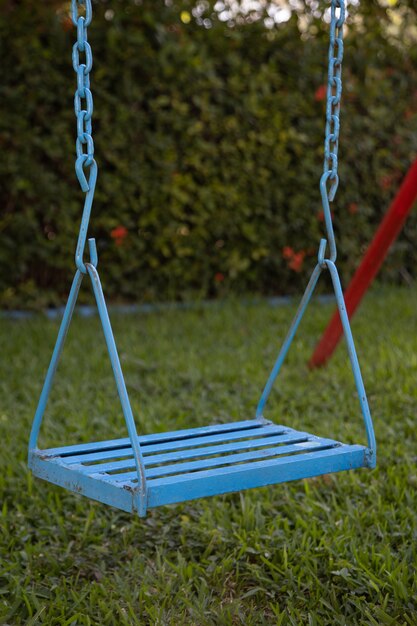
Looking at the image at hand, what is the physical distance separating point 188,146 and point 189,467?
4.55m

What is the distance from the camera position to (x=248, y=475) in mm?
1944

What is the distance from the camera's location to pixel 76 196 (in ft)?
19.9

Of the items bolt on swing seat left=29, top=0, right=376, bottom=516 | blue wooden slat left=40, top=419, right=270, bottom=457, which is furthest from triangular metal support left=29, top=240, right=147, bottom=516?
blue wooden slat left=40, top=419, right=270, bottom=457

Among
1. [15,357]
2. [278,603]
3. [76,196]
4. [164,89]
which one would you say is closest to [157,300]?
[76,196]

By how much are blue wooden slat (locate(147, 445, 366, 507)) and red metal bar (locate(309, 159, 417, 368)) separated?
2.07 m

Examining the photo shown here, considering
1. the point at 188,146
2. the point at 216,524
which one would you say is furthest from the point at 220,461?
the point at 188,146

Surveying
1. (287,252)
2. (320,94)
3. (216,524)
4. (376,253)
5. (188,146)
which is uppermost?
(320,94)

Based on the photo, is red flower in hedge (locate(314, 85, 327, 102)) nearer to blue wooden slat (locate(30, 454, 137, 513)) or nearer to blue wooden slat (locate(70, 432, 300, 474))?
blue wooden slat (locate(70, 432, 300, 474))

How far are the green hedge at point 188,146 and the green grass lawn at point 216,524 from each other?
167cm

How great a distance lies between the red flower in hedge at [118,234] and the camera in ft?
20.1

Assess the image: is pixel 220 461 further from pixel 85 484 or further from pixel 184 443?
pixel 85 484

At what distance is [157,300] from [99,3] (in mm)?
2051

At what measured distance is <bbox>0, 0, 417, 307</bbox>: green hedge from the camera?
5.88 meters

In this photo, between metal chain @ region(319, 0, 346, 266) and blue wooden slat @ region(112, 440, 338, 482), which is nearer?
blue wooden slat @ region(112, 440, 338, 482)
